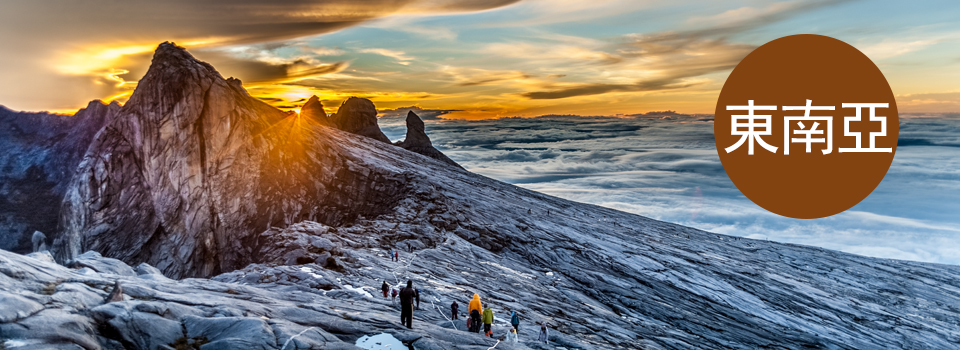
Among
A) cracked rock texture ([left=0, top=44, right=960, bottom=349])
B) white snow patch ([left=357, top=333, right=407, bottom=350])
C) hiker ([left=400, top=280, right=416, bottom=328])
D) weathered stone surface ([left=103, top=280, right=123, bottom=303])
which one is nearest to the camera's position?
weathered stone surface ([left=103, top=280, right=123, bottom=303])

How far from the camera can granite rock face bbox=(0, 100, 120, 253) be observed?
104 m

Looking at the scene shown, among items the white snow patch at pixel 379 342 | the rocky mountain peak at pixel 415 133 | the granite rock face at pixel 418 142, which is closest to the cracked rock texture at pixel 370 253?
the white snow patch at pixel 379 342

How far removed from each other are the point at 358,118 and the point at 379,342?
144 m

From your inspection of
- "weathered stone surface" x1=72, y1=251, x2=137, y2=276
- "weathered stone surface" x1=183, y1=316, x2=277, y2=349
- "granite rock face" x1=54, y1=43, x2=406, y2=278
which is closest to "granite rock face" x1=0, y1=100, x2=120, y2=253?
"granite rock face" x1=54, y1=43, x2=406, y2=278

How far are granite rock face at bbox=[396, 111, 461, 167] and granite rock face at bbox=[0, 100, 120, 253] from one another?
77052 millimetres

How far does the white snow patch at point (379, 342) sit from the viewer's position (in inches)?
843

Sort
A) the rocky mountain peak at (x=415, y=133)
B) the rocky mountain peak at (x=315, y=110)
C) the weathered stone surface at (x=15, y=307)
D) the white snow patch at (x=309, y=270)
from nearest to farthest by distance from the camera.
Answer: the weathered stone surface at (x=15, y=307) → the white snow patch at (x=309, y=270) → the rocky mountain peak at (x=315, y=110) → the rocky mountain peak at (x=415, y=133)

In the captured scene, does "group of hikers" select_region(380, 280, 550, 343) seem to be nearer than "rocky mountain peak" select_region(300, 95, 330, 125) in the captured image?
Yes

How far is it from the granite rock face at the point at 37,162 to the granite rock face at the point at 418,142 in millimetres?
77052

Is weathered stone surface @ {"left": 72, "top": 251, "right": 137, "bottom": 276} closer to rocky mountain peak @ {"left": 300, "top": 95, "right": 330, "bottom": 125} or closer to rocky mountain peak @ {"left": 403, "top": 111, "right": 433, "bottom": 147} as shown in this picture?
rocky mountain peak @ {"left": 300, "top": 95, "right": 330, "bottom": 125}

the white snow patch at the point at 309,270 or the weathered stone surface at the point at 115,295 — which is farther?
the white snow patch at the point at 309,270

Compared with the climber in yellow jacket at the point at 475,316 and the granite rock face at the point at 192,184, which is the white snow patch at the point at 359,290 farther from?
the granite rock face at the point at 192,184

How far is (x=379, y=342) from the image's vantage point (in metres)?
21.9

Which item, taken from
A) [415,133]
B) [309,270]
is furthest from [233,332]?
[415,133]
